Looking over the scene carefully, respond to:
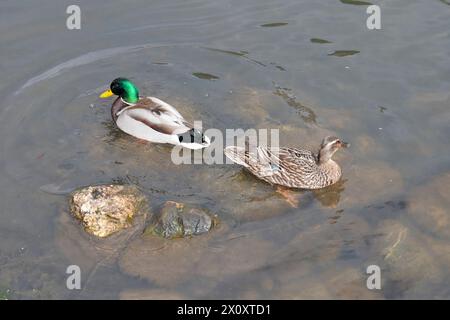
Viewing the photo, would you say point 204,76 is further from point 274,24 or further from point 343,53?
point 343,53

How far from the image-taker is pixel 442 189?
8.32 metres

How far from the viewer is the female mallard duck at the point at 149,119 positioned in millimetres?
9039

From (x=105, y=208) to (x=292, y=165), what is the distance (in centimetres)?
257

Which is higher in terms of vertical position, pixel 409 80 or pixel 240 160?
pixel 409 80

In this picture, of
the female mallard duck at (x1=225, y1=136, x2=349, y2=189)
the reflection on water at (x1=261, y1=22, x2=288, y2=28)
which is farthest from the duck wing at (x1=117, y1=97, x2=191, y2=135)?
the reflection on water at (x1=261, y1=22, x2=288, y2=28)

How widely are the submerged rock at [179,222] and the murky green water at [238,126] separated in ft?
0.40

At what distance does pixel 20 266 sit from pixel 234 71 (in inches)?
201

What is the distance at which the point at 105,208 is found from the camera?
760cm

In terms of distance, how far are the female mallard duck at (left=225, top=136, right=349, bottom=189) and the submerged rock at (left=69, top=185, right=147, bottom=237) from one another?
1593 millimetres

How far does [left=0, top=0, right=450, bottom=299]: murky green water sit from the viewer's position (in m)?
7.17

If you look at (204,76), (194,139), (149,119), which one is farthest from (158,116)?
(204,76)

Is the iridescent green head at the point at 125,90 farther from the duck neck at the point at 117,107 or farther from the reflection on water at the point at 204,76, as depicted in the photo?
the reflection on water at the point at 204,76

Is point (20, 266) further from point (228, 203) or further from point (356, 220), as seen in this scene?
point (356, 220)
